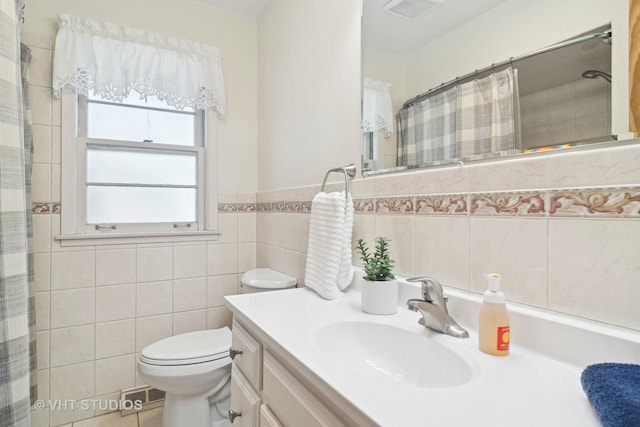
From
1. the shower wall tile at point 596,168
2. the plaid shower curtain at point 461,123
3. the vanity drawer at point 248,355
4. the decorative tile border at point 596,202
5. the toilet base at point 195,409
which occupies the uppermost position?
the plaid shower curtain at point 461,123

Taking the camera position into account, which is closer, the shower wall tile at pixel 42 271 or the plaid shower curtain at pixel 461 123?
the plaid shower curtain at pixel 461 123

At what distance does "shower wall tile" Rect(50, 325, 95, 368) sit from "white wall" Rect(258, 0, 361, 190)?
49.9 inches

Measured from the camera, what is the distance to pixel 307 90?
1702 mm

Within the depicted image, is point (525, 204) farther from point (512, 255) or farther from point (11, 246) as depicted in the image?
point (11, 246)

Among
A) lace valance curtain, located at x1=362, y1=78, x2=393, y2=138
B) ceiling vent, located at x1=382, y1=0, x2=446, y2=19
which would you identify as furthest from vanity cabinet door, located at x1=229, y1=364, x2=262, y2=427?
ceiling vent, located at x1=382, y1=0, x2=446, y2=19

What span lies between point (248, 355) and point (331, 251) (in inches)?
17.3

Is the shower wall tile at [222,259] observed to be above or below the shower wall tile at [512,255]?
below

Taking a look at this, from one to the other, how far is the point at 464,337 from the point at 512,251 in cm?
23

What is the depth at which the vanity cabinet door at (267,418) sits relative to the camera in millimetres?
798

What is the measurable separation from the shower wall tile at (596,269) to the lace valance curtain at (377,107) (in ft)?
2.09

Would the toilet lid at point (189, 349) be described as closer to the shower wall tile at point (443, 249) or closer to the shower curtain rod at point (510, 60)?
the shower wall tile at point (443, 249)

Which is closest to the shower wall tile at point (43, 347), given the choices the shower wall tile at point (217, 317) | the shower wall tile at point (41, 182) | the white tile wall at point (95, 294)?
the white tile wall at point (95, 294)

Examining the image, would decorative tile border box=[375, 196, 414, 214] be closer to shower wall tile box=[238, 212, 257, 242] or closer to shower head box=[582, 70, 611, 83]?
shower head box=[582, 70, 611, 83]

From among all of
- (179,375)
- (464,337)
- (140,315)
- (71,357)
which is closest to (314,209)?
(464,337)
